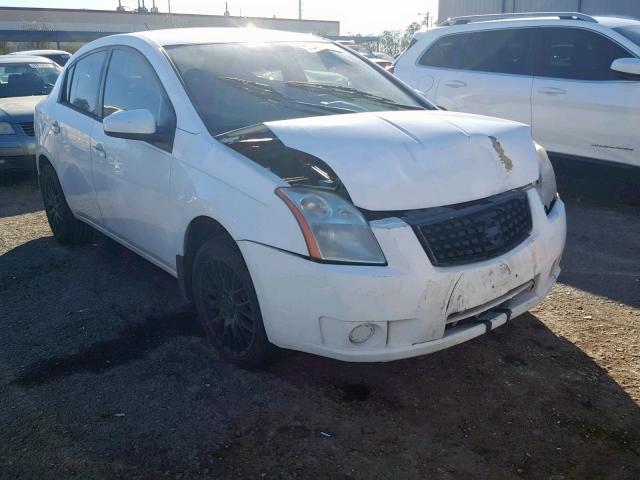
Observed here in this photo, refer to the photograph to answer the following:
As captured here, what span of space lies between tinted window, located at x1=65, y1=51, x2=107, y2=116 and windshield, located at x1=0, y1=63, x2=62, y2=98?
16.4 feet

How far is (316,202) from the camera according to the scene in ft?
9.32

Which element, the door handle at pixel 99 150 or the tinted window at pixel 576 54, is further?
the tinted window at pixel 576 54

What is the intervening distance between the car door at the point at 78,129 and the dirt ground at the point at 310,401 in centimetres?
86

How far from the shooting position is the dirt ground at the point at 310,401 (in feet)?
8.66

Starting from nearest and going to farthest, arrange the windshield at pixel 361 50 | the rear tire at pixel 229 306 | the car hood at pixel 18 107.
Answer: the rear tire at pixel 229 306
the windshield at pixel 361 50
the car hood at pixel 18 107

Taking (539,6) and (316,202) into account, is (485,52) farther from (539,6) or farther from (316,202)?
(539,6)

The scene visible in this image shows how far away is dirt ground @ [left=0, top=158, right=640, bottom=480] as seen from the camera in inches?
104

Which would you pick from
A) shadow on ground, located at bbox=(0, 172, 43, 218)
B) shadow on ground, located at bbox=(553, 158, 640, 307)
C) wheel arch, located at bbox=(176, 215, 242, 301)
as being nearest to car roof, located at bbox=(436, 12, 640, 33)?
shadow on ground, located at bbox=(553, 158, 640, 307)

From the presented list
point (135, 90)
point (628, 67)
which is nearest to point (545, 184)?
point (135, 90)

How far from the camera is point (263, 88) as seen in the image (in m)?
3.85

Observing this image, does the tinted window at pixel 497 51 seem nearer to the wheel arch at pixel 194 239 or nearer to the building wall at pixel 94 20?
the wheel arch at pixel 194 239

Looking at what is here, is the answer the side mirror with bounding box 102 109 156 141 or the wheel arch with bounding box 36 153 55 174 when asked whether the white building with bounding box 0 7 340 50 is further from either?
the side mirror with bounding box 102 109 156 141

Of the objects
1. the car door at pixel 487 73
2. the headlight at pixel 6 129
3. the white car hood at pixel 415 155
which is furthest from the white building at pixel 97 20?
the white car hood at pixel 415 155

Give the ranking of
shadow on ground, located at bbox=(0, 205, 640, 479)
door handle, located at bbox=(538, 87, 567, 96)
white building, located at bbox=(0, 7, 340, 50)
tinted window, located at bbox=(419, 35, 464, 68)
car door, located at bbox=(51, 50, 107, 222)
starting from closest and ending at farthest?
shadow on ground, located at bbox=(0, 205, 640, 479) → car door, located at bbox=(51, 50, 107, 222) → door handle, located at bbox=(538, 87, 567, 96) → tinted window, located at bbox=(419, 35, 464, 68) → white building, located at bbox=(0, 7, 340, 50)
